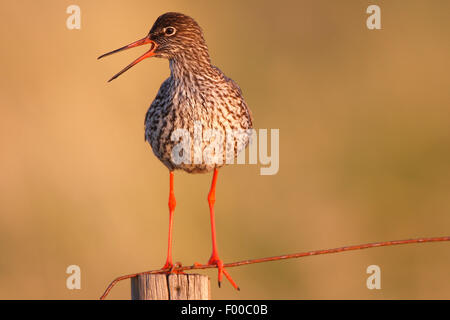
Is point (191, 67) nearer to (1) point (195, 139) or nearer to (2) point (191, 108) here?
(2) point (191, 108)

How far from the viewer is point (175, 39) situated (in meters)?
7.55

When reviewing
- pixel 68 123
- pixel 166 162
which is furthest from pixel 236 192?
pixel 166 162

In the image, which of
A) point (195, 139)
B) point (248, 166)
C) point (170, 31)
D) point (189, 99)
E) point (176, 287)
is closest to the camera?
point (176, 287)

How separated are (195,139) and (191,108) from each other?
12.6 inches

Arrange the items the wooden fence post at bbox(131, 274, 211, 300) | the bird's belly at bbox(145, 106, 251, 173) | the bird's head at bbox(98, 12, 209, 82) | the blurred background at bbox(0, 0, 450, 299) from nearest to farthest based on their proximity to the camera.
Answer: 1. the wooden fence post at bbox(131, 274, 211, 300)
2. the bird's belly at bbox(145, 106, 251, 173)
3. the bird's head at bbox(98, 12, 209, 82)
4. the blurred background at bbox(0, 0, 450, 299)

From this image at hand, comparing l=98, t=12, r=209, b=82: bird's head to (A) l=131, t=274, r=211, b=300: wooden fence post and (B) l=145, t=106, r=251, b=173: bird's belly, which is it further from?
(A) l=131, t=274, r=211, b=300: wooden fence post

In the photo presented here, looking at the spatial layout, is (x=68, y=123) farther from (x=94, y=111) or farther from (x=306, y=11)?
(x=306, y=11)

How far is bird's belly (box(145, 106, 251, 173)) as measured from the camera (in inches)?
284

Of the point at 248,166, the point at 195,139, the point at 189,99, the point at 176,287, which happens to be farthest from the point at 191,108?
the point at 248,166

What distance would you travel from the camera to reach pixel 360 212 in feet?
43.8

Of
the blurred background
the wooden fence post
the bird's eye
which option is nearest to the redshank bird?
the bird's eye

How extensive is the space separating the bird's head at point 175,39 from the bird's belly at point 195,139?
651mm

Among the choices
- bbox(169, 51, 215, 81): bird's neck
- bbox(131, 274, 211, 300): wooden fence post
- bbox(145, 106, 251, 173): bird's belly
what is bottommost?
bbox(131, 274, 211, 300): wooden fence post

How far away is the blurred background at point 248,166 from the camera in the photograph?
12109mm
